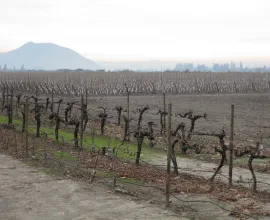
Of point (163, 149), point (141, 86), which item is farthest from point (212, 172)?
point (141, 86)

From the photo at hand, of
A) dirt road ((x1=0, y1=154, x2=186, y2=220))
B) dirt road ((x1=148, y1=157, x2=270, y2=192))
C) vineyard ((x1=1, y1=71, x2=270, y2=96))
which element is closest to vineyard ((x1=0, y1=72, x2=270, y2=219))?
dirt road ((x1=148, y1=157, x2=270, y2=192))

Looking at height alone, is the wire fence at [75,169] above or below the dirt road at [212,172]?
above

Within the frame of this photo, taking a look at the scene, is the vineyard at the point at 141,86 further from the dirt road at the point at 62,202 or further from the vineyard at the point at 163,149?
the dirt road at the point at 62,202

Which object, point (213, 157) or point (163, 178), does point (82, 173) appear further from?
point (213, 157)

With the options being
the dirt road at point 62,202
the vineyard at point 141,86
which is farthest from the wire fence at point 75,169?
the vineyard at point 141,86

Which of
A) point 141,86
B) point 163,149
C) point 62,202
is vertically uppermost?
point 141,86

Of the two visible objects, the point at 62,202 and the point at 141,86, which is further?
the point at 141,86

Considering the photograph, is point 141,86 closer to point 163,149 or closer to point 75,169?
point 163,149

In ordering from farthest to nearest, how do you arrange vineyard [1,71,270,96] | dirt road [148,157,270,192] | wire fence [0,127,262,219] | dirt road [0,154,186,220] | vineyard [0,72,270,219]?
vineyard [1,71,270,96]
dirt road [148,157,270,192]
vineyard [0,72,270,219]
wire fence [0,127,262,219]
dirt road [0,154,186,220]

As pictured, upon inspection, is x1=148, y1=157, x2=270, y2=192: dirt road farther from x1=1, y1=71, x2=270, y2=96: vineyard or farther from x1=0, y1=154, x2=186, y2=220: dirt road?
x1=1, y1=71, x2=270, y2=96: vineyard

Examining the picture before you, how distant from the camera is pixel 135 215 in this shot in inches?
312

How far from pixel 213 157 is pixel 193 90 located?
47.6 meters

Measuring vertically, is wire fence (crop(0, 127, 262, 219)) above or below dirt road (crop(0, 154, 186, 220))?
above

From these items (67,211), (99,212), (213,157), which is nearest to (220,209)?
(99,212)
